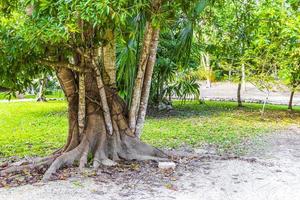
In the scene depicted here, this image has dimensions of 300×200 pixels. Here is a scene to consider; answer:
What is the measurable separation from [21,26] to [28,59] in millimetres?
899

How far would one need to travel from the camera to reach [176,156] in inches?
239

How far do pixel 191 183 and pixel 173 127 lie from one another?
5.45 m

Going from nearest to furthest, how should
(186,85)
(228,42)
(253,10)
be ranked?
1. (253,10)
2. (228,42)
3. (186,85)

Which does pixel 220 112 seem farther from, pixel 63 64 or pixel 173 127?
pixel 63 64

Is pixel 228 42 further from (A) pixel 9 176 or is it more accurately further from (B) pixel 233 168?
(A) pixel 9 176

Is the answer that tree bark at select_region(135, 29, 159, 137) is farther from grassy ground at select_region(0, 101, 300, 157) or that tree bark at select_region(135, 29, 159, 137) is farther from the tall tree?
grassy ground at select_region(0, 101, 300, 157)

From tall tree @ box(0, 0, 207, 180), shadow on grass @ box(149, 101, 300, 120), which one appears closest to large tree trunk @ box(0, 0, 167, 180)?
tall tree @ box(0, 0, 207, 180)

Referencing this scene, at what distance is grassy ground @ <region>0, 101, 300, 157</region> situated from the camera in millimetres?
7930

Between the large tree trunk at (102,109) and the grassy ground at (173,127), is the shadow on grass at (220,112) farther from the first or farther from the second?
the large tree trunk at (102,109)

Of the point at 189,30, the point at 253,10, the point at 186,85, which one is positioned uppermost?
the point at 253,10

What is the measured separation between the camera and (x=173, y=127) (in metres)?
10.1

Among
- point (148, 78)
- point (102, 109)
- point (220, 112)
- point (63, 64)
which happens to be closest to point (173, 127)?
point (220, 112)

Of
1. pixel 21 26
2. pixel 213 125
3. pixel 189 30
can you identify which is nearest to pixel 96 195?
pixel 21 26

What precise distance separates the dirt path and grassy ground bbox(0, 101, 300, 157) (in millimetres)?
1759
